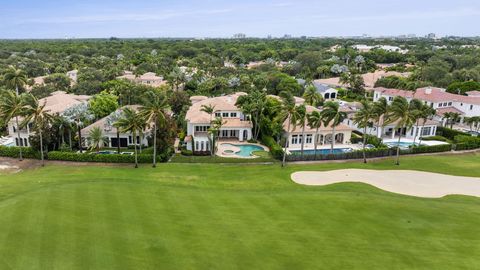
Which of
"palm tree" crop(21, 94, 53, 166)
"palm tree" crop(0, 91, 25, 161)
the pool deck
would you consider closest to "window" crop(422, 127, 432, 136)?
the pool deck

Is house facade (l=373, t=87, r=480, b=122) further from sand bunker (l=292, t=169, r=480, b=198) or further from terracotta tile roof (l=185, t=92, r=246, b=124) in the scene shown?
terracotta tile roof (l=185, t=92, r=246, b=124)

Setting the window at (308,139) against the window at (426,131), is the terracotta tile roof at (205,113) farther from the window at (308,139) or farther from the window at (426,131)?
the window at (426,131)

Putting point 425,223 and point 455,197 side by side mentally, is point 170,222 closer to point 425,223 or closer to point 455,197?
point 425,223

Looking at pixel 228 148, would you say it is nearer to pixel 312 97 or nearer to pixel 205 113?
pixel 205 113

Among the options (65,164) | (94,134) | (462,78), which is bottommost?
(65,164)

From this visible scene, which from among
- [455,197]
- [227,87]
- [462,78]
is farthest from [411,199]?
[462,78]

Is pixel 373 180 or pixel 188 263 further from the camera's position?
pixel 373 180
